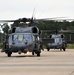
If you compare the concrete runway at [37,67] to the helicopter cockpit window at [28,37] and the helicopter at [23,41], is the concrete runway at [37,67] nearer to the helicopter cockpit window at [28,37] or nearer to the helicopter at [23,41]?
the helicopter at [23,41]

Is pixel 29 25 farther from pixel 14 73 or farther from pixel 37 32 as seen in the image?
pixel 14 73

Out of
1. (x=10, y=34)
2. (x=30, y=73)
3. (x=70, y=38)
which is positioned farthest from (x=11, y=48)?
(x=70, y=38)

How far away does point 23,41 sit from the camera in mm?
35094

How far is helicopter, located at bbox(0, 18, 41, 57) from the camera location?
34.7m

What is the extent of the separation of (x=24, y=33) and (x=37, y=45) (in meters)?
1.47

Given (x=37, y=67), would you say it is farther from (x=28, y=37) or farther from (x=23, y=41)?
(x=28, y=37)

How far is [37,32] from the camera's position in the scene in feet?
120

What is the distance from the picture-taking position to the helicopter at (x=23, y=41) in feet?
114

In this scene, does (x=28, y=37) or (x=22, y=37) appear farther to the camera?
(x=28, y=37)

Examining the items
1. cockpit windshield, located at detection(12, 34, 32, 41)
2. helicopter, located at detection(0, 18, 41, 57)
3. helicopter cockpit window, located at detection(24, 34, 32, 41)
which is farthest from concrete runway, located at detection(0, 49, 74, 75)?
helicopter cockpit window, located at detection(24, 34, 32, 41)

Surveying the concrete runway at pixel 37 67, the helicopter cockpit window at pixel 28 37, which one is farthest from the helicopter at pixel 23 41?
the concrete runway at pixel 37 67

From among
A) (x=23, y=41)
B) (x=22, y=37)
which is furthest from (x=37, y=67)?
(x=22, y=37)

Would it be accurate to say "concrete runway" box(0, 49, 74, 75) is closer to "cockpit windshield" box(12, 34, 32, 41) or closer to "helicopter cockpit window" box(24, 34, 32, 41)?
"cockpit windshield" box(12, 34, 32, 41)

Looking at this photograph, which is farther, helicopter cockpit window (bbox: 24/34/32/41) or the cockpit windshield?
helicopter cockpit window (bbox: 24/34/32/41)
